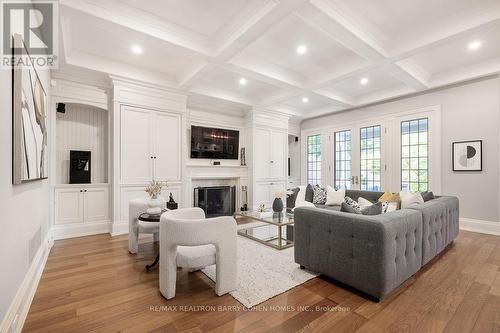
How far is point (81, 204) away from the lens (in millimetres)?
4152

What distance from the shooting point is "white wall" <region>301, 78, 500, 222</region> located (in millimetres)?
4199

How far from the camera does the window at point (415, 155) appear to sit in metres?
5.05

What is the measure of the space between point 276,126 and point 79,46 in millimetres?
4616

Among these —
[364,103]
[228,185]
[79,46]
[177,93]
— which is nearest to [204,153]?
[228,185]

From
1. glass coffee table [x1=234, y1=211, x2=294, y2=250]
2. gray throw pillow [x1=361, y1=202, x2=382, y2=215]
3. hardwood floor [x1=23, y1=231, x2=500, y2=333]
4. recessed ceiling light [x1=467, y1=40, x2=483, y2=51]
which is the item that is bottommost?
hardwood floor [x1=23, y1=231, x2=500, y2=333]

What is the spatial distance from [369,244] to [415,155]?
4138mm

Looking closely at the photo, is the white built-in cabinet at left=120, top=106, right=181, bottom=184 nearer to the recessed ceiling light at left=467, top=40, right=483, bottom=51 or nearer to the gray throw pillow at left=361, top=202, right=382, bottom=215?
the gray throw pillow at left=361, top=202, right=382, bottom=215

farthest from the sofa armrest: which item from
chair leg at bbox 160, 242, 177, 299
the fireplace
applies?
the fireplace

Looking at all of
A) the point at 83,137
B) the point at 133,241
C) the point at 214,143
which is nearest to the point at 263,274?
the point at 133,241

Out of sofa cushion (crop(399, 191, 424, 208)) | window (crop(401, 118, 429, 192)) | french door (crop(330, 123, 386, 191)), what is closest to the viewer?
sofa cushion (crop(399, 191, 424, 208))

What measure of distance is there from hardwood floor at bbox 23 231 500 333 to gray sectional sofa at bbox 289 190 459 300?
6.7 inches

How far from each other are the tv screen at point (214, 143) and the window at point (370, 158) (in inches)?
127

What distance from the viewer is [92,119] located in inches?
178

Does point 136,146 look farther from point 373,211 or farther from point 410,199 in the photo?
point 410,199
